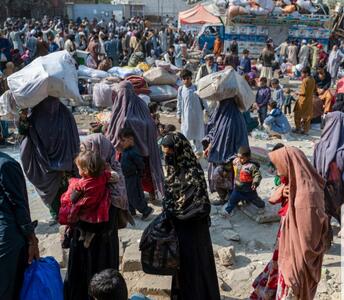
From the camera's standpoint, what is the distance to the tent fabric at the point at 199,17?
74.0ft

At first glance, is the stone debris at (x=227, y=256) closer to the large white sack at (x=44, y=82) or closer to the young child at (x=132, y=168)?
the young child at (x=132, y=168)

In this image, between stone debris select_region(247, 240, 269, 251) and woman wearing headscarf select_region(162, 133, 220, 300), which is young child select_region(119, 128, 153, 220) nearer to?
stone debris select_region(247, 240, 269, 251)

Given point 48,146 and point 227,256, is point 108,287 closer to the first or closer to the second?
point 227,256

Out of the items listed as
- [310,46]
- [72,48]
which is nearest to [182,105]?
[72,48]

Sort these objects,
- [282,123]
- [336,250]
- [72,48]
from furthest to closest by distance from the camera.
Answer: [72,48]
[282,123]
[336,250]

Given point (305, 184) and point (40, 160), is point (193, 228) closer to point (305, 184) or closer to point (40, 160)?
point (305, 184)

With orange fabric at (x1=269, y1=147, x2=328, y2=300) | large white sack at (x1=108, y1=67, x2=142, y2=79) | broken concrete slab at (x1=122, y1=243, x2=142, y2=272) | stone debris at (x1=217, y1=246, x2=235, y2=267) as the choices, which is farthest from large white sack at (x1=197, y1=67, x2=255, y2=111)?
large white sack at (x1=108, y1=67, x2=142, y2=79)

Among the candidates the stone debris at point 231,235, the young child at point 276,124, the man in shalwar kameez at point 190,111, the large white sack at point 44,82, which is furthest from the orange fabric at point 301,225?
the young child at point 276,124

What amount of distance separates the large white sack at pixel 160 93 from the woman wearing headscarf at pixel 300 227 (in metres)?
7.86

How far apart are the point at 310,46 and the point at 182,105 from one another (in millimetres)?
11106

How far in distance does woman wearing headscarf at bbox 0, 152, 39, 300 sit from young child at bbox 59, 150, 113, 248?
1.12 ft

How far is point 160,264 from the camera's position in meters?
3.30

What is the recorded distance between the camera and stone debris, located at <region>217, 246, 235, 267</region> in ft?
14.7

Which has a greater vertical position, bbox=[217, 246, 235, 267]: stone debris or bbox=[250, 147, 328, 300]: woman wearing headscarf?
bbox=[250, 147, 328, 300]: woman wearing headscarf
